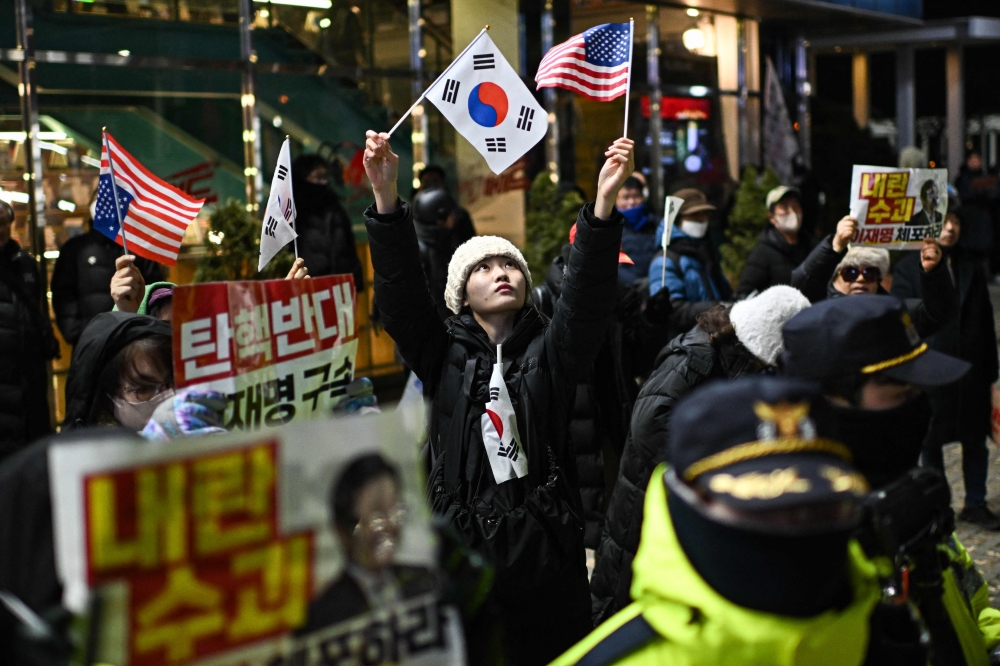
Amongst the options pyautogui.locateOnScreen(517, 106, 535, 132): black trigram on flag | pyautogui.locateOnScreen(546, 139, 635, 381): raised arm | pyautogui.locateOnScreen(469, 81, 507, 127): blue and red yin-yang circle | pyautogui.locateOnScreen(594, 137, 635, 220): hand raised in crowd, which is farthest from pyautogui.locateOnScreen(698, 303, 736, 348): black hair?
pyautogui.locateOnScreen(469, 81, 507, 127): blue and red yin-yang circle

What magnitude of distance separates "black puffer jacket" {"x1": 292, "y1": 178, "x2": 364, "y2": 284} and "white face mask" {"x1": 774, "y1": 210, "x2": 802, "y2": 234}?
11.3 ft

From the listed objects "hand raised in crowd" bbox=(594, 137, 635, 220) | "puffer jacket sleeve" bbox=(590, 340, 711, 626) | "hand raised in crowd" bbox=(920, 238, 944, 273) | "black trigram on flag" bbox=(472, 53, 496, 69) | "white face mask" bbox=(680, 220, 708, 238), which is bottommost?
Answer: "puffer jacket sleeve" bbox=(590, 340, 711, 626)

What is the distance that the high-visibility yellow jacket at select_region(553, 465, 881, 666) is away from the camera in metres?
1.85

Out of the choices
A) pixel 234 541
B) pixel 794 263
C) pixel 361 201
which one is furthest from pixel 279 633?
pixel 361 201

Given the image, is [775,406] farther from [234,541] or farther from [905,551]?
[234,541]

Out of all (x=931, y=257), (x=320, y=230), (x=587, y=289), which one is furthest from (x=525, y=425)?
(x=320, y=230)

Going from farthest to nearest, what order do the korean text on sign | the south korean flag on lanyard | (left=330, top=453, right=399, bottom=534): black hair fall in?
the south korean flag on lanyard → the korean text on sign → (left=330, top=453, right=399, bottom=534): black hair

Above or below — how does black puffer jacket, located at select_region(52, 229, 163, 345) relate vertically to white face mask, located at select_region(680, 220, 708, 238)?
below

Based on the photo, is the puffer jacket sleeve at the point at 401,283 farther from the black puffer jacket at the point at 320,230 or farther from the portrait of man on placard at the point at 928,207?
the black puffer jacket at the point at 320,230

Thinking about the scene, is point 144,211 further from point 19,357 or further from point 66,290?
point 66,290

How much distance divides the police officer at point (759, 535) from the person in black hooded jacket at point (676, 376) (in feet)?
6.55

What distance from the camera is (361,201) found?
11.6m

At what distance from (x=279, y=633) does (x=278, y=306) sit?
1338 mm

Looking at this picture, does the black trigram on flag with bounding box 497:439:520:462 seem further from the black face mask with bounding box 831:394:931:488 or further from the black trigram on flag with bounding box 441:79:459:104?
the black trigram on flag with bounding box 441:79:459:104
